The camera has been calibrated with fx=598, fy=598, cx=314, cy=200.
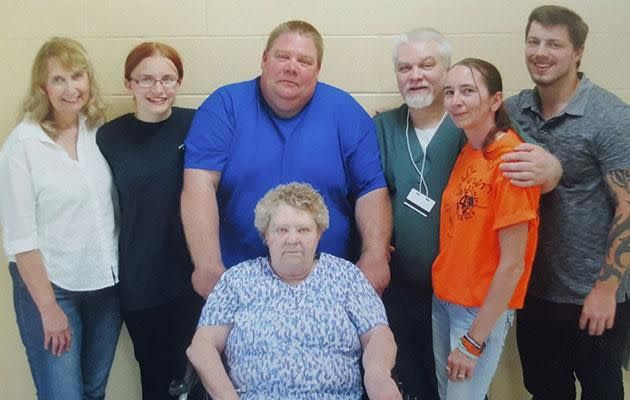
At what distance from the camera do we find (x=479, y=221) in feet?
5.88

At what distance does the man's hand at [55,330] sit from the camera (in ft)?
6.64

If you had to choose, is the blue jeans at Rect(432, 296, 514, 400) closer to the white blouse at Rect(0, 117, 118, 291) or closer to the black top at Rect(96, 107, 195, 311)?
the black top at Rect(96, 107, 195, 311)

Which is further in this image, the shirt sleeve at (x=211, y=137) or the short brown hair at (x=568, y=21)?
the shirt sleeve at (x=211, y=137)

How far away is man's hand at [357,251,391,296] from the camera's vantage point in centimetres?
208

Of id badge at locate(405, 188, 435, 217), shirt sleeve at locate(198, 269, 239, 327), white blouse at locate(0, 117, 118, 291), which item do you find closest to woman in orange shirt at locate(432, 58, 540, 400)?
id badge at locate(405, 188, 435, 217)

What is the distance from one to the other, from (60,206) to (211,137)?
56 centimetres

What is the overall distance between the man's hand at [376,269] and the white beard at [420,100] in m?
0.54

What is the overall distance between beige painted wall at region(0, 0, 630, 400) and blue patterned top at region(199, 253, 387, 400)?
3.11 feet

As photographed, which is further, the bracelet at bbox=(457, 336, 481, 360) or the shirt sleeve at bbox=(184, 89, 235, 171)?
the shirt sleeve at bbox=(184, 89, 235, 171)

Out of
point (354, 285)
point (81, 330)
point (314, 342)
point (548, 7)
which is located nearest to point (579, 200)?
point (548, 7)

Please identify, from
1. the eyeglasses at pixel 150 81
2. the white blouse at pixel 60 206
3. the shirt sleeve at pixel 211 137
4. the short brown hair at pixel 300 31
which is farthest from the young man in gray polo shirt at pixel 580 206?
the white blouse at pixel 60 206

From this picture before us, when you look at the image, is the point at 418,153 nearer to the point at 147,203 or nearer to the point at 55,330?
the point at 147,203

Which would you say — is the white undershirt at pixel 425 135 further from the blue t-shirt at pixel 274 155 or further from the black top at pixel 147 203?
the black top at pixel 147 203

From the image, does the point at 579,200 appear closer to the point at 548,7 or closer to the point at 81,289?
the point at 548,7
